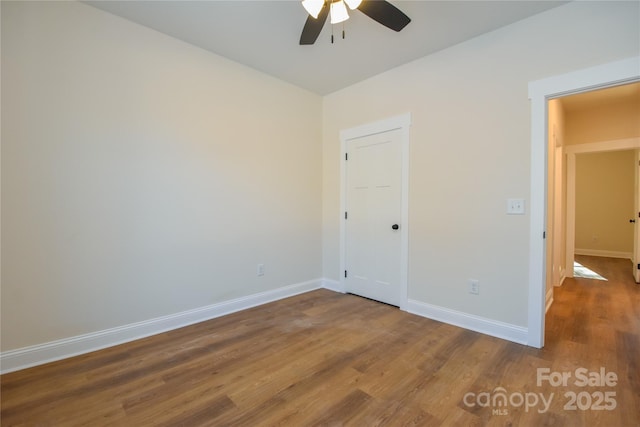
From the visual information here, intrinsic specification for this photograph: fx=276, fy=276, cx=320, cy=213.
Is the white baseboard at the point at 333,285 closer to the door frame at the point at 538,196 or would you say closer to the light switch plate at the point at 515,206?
the door frame at the point at 538,196

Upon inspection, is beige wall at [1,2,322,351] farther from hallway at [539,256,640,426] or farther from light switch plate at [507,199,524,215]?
hallway at [539,256,640,426]

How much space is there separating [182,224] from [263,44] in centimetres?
189

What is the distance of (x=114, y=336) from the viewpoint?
2.27 metres

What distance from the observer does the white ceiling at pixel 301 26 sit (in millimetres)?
2135

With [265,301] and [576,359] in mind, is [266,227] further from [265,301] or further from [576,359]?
[576,359]

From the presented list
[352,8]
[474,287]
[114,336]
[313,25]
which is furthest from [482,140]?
[114,336]

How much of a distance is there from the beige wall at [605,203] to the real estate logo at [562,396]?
20.0 feet

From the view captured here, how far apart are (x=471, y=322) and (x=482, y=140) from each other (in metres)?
1.67

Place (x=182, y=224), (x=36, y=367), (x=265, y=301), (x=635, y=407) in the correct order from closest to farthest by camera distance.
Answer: (x=635, y=407) < (x=36, y=367) < (x=182, y=224) < (x=265, y=301)

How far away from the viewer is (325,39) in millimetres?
2559

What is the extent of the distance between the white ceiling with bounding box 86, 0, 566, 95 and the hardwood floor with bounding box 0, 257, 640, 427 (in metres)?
2.68

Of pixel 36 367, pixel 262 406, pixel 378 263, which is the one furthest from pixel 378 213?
pixel 36 367

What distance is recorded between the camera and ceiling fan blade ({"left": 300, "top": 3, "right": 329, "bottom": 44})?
1.83 meters

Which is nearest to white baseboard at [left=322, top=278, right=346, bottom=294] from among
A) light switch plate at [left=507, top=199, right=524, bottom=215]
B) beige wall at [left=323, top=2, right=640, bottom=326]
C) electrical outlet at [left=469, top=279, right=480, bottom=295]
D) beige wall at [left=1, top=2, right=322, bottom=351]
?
beige wall at [left=1, top=2, right=322, bottom=351]
